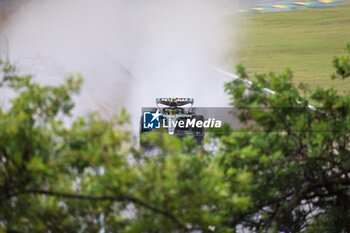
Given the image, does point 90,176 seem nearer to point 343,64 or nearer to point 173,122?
point 343,64

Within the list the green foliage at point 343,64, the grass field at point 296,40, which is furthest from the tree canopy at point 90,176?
the grass field at point 296,40

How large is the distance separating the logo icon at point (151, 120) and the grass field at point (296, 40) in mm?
12660

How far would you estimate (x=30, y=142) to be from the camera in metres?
3.70

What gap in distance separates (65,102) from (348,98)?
143 inches

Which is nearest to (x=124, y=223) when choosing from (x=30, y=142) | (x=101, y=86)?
(x=30, y=142)

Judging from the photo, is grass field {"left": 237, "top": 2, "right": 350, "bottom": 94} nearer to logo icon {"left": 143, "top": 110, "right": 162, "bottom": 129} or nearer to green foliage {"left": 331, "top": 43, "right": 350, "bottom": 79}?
logo icon {"left": 143, "top": 110, "right": 162, "bottom": 129}

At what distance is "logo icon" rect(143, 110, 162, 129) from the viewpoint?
12.7 meters

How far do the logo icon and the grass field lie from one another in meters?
12.7

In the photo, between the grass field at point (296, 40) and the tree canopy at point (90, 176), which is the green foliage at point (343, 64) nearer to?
the tree canopy at point (90, 176)

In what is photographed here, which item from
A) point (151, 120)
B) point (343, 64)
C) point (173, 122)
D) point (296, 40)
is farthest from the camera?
point (296, 40)

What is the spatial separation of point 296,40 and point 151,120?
1774 cm

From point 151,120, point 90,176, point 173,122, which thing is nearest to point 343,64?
point 90,176

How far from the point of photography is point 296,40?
2872cm

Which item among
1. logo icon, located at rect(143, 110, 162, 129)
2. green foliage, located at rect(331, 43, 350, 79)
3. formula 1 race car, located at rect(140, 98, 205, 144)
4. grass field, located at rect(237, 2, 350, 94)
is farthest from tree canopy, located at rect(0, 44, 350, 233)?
grass field, located at rect(237, 2, 350, 94)
